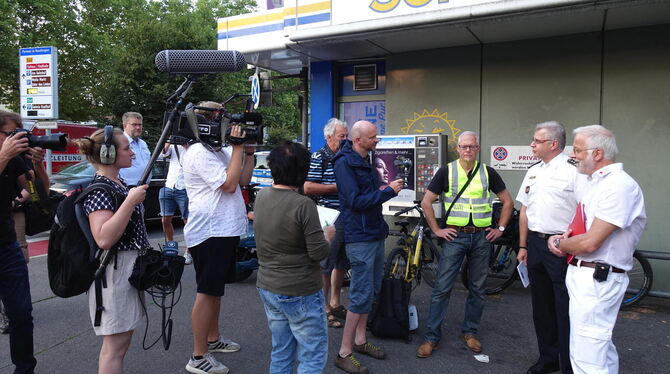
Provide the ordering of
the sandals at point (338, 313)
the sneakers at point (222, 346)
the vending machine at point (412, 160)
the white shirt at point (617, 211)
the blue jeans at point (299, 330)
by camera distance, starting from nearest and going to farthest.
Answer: the white shirt at point (617, 211) → the blue jeans at point (299, 330) → the sneakers at point (222, 346) → the sandals at point (338, 313) → the vending machine at point (412, 160)

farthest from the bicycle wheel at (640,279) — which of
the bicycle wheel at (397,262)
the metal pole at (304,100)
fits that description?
the metal pole at (304,100)

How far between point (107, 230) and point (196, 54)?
1130 mm

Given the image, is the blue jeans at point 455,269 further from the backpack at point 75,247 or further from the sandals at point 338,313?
the backpack at point 75,247

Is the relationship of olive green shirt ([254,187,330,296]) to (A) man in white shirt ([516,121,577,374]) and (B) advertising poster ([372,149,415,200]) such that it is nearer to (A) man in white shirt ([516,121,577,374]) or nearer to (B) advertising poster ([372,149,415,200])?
(A) man in white shirt ([516,121,577,374])

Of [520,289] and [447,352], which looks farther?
[520,289]

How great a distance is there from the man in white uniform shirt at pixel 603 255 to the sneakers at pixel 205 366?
231 centimetres

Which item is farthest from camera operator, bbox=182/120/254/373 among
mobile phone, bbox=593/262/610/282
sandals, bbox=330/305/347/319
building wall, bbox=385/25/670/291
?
building wall, bbox=385/25/670/291

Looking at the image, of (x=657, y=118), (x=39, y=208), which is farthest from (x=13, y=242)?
(x=657, y=118)

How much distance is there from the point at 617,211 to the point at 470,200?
1450 millimetres

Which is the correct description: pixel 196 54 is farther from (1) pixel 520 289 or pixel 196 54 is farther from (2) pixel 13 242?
(1) pixel 520 289

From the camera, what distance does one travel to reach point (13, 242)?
9.59 feet

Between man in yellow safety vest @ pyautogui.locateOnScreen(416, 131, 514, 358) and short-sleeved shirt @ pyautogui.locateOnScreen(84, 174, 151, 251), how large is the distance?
7.36 feet

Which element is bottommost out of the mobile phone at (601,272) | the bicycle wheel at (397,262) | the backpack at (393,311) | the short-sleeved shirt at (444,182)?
the backpack at (393,311)

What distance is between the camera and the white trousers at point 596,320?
7.87ft
